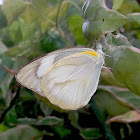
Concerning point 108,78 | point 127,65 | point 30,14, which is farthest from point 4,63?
point 127,65

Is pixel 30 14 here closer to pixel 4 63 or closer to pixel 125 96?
pixel 4 63

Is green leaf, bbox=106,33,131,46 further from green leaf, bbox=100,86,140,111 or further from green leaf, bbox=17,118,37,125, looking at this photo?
green leaf, bbox=17,118,37,125


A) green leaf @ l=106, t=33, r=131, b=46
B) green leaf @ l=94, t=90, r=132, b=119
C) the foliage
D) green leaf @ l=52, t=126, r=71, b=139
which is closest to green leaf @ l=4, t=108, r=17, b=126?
the foliage

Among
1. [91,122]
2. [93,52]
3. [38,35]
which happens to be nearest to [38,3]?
[38,35]

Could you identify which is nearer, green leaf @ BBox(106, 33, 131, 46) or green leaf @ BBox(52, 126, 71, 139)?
green leaf @ BBox(106, 33, 131, 46)

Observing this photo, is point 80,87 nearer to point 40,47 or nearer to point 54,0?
point 40,47

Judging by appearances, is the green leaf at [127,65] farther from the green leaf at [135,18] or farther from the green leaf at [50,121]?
the green leaf at [50,121]

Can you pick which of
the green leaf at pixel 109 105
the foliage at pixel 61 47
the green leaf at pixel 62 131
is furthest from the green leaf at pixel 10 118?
the green leaf at pixel 109 105
